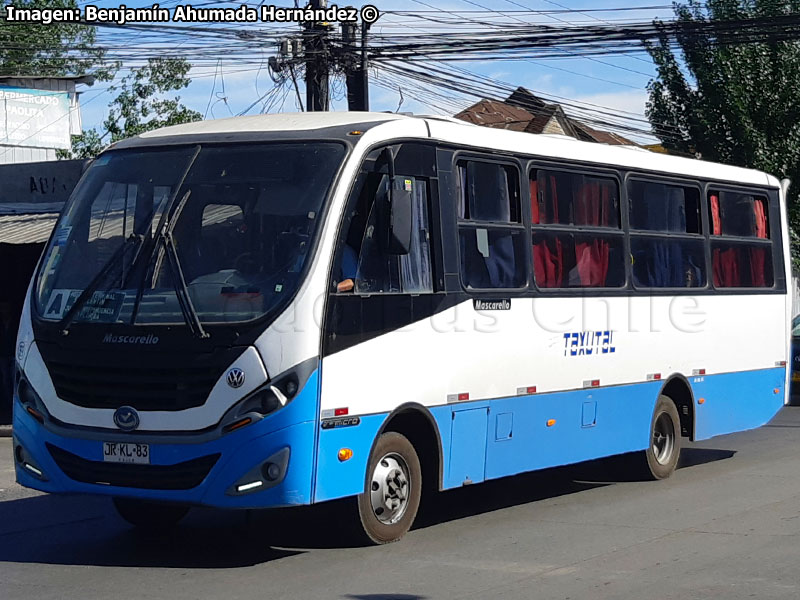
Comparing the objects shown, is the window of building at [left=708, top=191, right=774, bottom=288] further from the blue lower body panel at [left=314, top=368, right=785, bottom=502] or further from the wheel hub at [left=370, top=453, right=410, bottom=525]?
the wheel hub at [left=370, top=453, right=410, bottom=525]

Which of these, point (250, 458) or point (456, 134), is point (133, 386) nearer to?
point (250, 458)

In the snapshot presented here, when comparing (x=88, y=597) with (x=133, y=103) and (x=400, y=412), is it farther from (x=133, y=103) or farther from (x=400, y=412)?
(x=133, y=103)

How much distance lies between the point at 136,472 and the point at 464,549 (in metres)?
2.30

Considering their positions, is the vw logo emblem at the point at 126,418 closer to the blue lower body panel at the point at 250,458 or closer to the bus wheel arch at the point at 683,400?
the blue lower body panel at the point at 250,458

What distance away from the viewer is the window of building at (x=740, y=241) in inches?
525

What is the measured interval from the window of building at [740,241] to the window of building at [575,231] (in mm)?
2138

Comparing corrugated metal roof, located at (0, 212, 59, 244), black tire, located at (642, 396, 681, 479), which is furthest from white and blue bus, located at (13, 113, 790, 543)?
corrugated metal roof, located at (0, 212, 59, 244)

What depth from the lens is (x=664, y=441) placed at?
41.6ft

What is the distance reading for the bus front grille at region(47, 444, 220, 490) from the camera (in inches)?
310

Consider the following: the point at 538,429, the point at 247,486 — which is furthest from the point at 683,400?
the point at 247,486

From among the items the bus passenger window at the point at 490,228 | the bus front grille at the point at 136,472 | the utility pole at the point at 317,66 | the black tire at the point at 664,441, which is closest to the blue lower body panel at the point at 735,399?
the black tire at the point at 664,441

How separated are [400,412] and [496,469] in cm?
138

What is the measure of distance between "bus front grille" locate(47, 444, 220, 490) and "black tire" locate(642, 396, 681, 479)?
5777mm

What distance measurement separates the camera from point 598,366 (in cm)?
1125
